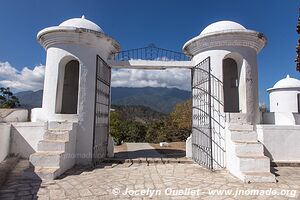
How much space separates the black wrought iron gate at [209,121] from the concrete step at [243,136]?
76cm

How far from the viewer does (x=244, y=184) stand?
20.2ft

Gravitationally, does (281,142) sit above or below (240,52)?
below

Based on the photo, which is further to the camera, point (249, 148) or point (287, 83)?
point (287, 83)

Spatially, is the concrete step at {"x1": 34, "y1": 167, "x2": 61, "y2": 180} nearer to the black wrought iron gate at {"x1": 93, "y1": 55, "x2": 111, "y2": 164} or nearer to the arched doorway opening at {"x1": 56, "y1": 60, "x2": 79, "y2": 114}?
the black wrought iron gate at {"x1": 93, "y1": 55, "x2": 111, "y2": 164}

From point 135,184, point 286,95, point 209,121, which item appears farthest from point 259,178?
point 286,95

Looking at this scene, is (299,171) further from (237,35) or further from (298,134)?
(237,35)

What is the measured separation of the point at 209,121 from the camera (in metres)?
8.38

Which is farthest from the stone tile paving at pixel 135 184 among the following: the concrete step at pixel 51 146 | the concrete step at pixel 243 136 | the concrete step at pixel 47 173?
the concrete step at pixel 243 136

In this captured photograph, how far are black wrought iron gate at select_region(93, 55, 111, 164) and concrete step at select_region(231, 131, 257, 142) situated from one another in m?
4.74

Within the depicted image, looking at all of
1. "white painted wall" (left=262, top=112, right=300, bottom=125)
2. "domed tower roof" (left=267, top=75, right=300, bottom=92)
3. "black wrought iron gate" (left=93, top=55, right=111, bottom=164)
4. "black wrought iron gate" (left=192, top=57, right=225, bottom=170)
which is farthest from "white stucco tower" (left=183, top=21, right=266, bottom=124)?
"domed tower roof" (left=267, top=75, right=300, bottom=92)

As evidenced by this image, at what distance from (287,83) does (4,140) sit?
15573 mm

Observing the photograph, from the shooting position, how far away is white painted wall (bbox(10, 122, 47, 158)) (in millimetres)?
9227

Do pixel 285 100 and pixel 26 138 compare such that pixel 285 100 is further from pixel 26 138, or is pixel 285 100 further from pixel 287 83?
pixel 26 138

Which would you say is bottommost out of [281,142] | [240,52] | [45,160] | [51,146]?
[45,160]
